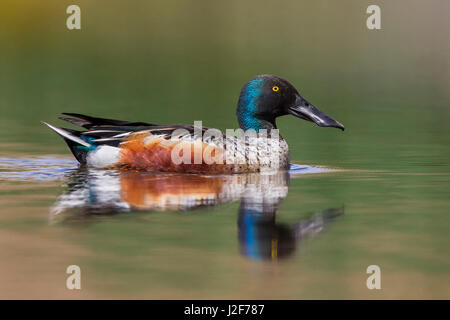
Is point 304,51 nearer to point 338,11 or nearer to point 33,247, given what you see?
point 338,11

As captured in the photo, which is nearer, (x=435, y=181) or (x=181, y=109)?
(x=435, y=181)

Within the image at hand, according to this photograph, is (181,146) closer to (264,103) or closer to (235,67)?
(264,103)

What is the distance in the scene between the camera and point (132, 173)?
11.0 m

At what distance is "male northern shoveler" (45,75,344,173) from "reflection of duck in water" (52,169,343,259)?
227mm

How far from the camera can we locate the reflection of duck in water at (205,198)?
7.57 m

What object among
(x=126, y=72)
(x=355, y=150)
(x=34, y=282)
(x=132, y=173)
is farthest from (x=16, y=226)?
(x=126, y=72)

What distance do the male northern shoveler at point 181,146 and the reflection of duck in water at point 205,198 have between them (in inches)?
8.9

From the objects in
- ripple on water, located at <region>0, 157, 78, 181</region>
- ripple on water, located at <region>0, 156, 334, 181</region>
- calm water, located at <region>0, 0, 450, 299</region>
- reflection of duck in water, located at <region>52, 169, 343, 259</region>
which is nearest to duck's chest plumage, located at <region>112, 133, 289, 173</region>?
reflection of duck in water, located at <region>52, 169, 343, 259</region>

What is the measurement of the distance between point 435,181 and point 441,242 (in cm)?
319

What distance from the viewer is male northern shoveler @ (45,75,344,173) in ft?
36.0

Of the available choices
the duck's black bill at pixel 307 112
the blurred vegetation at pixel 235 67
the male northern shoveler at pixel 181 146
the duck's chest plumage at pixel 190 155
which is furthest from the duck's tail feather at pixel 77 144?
the duck's black bill at pixel 307 112

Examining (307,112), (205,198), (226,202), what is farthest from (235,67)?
(226,202)

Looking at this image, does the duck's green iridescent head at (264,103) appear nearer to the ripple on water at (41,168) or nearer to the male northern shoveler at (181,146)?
the male northern shoveler at (181,146)

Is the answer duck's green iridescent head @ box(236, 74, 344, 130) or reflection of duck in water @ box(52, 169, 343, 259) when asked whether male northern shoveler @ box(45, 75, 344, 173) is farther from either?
reflection of duck in water @ box(52, 169, 343, 259)
